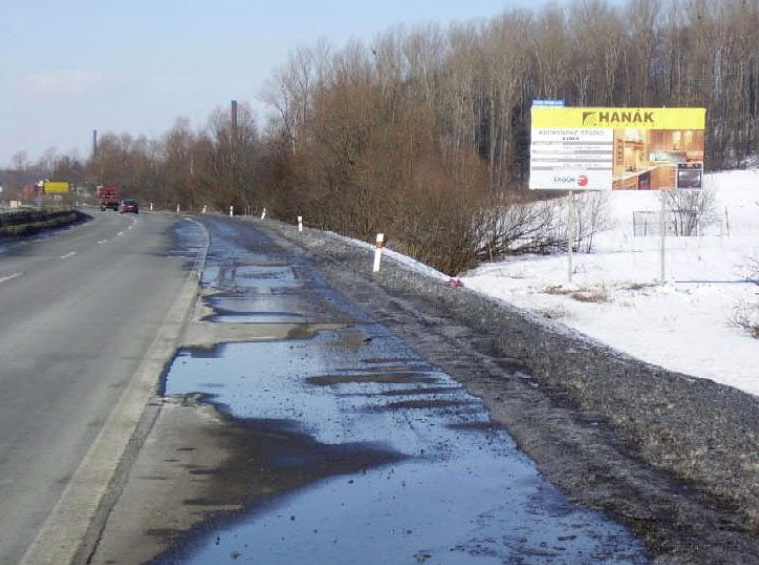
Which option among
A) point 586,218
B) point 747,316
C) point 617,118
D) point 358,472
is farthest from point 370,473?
point 586,218

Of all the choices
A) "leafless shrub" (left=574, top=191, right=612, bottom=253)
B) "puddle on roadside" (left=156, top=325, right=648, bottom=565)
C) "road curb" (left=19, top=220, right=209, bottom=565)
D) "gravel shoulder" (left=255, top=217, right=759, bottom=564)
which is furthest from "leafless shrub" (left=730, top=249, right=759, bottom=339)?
"leafless shrub" (left=574, top=191, right=612, bottom=253)

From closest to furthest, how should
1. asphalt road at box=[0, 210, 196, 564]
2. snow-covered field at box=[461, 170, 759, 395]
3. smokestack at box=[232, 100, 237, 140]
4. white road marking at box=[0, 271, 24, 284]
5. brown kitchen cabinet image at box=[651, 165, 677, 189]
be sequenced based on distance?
1. asphalt road at box=[0, 210, 196, 564]
2. snow-covered field at box=[461, 170, 759, 395]
3. white road marking at box=[0, 271, 24, 284]
4. brown kitchen cabinet image at box=[651, 165, 677, 189]
5. smokestack at box=[232, 100, 237, 140]

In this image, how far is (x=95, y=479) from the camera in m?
7.11

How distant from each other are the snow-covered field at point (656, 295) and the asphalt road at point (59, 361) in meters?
7.15

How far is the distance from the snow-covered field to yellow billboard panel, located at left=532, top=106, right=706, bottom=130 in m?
4.12

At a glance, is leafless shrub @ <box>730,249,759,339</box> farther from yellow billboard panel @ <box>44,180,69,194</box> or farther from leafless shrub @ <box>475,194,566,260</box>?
yellow billboard panel @ <box>44,180,69,194</box>

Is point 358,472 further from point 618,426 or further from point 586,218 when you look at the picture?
point 586,218

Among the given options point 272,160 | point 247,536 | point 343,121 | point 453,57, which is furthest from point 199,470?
point 453,57

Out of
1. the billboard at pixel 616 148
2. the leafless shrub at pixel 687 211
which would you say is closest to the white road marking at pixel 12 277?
the billboard at pixel 616 148

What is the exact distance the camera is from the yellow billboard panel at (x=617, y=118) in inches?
1077

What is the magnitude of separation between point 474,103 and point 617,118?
55481 mm

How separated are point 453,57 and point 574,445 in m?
78.7

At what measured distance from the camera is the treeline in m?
42.2

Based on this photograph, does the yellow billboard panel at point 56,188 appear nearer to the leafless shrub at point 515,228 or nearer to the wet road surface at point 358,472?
the leafless shrub at point 515,228
